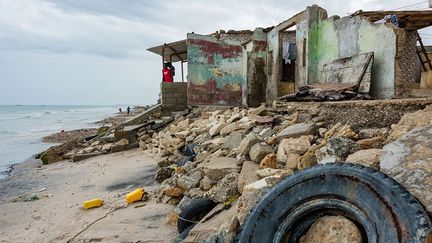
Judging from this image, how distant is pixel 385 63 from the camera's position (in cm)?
550

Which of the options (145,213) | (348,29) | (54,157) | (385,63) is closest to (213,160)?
(145,213)

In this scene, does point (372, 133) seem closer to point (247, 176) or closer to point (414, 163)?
point (414, 163)

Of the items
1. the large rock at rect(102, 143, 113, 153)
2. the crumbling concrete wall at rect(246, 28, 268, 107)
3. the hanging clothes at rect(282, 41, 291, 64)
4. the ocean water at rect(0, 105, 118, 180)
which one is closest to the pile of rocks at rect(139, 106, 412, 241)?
the crumbling concrete wall at rect(246, 28, 268, 107)

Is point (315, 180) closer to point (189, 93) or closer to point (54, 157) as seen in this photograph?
point (189, 93)

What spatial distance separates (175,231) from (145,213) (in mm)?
765

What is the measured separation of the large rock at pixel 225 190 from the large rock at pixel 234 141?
1254 millimetres

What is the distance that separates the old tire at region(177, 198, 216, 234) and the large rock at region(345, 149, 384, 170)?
65.7 inches

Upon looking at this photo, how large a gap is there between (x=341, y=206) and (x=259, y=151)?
1.93 metres

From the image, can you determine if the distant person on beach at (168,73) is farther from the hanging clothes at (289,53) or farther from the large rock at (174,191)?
the large rock at (174,191)

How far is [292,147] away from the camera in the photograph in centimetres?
341

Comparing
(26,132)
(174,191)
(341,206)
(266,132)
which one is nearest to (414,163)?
(341,206)

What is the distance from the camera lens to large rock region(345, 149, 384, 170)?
2.31 meters

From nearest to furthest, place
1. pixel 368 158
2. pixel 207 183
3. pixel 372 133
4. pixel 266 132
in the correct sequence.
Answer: pixel 368 158 < pixel 372 133 < pixel 207 183 < pixel 266 132

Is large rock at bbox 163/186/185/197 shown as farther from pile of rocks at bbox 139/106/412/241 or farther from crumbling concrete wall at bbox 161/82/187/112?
crumbling concrete wall at bbox 161/82/187/112
